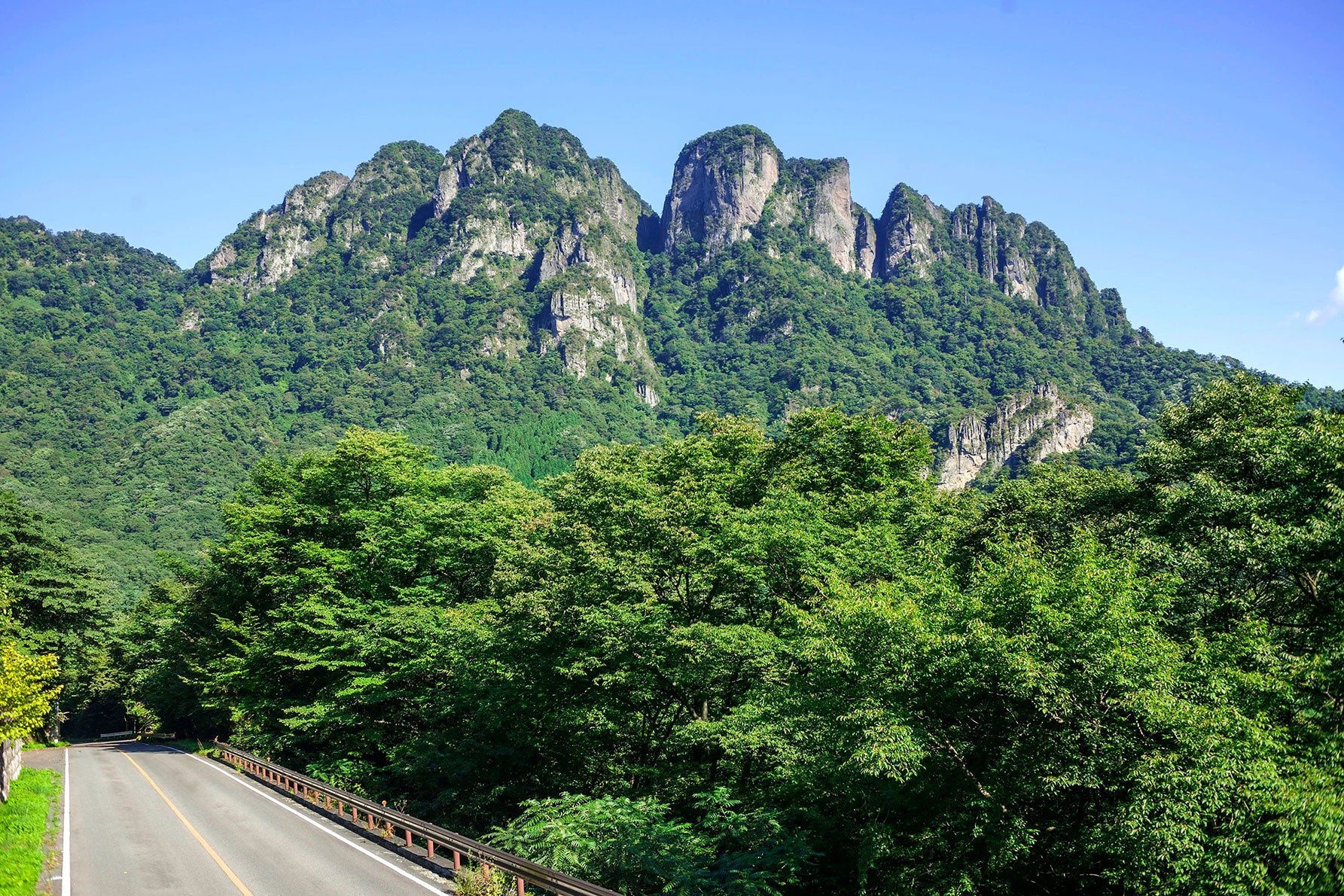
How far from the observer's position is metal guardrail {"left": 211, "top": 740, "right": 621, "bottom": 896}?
13008mm

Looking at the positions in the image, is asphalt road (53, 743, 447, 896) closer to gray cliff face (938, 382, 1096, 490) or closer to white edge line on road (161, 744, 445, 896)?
white edge line on road (161, 744, 445, 896)

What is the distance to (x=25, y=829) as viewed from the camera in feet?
63.4

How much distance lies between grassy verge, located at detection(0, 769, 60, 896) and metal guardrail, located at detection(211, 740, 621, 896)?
6.47 m

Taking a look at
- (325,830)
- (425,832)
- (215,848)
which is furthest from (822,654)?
(215,848)

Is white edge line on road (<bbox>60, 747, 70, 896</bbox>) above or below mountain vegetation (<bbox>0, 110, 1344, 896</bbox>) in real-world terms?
below

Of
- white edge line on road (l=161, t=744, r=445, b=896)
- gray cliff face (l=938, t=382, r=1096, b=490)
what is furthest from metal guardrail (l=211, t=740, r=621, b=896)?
gray cliff face (l=938, t=382, r=1096, b=490)

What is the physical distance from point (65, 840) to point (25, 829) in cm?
99

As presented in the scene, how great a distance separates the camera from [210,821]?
2186 centimetres

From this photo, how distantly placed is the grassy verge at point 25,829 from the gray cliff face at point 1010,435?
185 meters

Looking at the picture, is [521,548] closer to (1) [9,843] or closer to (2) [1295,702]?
(1) [9,843]

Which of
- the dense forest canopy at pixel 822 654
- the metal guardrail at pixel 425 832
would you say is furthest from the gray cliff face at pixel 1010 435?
the metal guardrail at pixel 425 832

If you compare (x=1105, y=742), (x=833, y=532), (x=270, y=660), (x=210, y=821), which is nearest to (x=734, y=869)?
(x=1105, y=742)

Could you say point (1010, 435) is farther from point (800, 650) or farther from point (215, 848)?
point (215, 848)

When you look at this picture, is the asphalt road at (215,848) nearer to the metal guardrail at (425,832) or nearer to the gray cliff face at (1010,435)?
the metal guardrail at (425,832)
